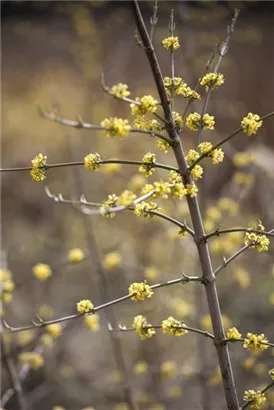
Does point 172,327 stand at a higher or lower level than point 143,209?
lower

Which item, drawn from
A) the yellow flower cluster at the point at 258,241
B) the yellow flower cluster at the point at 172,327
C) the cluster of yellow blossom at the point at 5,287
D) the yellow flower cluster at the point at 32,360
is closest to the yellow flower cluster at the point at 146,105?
the yellow flower cluster at the point at 258,241

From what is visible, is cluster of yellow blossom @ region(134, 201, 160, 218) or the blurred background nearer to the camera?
cluster of yellow blossom @ region(134, 201, 160, 218)

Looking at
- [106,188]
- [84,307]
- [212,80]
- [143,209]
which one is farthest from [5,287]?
[106,188]

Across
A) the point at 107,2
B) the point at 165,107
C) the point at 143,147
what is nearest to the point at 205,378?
the point at 165,107

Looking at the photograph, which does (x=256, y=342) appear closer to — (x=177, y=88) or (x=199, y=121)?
(x=199, y=121)

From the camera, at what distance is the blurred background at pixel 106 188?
4.05 m

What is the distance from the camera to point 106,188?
17.7 feet

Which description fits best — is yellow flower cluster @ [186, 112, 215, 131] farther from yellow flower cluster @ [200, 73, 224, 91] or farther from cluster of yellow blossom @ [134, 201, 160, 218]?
cluster of yellow blossom @ [134, 201, 160, 218]

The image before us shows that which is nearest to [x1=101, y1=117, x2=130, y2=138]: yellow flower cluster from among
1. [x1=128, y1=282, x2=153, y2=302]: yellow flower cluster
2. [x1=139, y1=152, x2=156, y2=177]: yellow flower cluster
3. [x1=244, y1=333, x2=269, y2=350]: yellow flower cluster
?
[x1=139, y1=152, x2=156, y2=177]: yellow flower cluster

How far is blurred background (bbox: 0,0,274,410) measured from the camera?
13.3ft

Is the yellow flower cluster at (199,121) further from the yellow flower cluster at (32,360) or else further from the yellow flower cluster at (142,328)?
the yellow flower cluster at (32,360)

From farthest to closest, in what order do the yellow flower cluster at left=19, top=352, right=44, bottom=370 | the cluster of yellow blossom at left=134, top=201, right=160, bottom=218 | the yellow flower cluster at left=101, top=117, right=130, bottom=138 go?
the yellow flower cluster at left=19, top=352, right=44, bottom=370 → the cluster of yellow blossom at left=134, top=201, right=160, bottom=218 → the yellow flower cluster at left=101, top=117, right=130, bottom=138

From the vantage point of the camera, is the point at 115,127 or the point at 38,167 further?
the point at 38,167

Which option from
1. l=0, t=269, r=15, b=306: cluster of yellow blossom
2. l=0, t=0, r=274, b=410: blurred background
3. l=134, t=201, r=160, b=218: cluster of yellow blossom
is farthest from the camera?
l=0, t=0, r=274, b=410: blurred background
